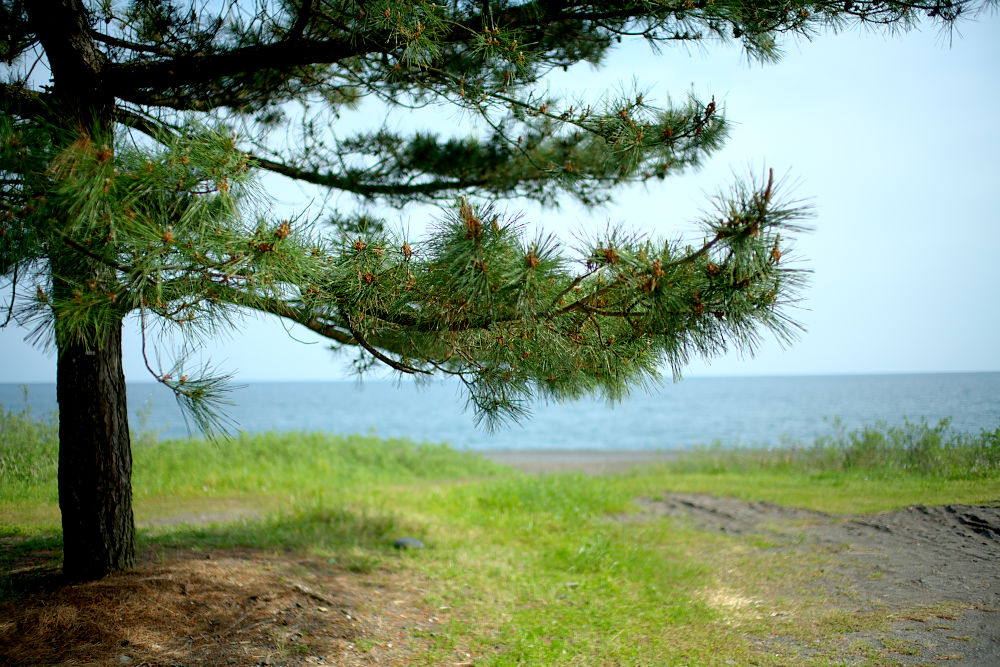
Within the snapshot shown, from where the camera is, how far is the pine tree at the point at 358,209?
2012 mm

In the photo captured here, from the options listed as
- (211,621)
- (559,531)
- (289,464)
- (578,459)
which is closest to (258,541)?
(211,621)

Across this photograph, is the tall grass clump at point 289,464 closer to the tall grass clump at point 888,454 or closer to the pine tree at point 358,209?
the pine tree at point 358,209

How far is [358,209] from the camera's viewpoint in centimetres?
450

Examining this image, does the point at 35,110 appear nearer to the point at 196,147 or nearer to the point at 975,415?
the point at 196,147

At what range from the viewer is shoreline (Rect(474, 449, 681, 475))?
33.5ft

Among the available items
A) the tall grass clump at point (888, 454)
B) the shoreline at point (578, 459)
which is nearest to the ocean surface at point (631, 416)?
the tall grass clump at point (888, 454)

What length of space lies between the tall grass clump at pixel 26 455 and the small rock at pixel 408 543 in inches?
122

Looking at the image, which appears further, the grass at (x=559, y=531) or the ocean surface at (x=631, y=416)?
the ocean surface at (x=631, y=416)

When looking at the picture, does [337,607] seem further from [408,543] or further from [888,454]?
[888,454]

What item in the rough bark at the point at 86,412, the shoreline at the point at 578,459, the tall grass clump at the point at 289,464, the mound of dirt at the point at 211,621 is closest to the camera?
the mound of dirt at the point at 211,621

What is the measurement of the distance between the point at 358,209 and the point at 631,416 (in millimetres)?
26383

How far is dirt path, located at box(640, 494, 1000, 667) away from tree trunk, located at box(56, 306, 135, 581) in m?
3.80

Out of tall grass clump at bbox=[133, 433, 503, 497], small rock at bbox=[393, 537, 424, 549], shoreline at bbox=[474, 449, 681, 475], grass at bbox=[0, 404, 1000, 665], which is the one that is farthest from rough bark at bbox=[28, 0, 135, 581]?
shoreline at bbox=[474, 449, 681, 475]

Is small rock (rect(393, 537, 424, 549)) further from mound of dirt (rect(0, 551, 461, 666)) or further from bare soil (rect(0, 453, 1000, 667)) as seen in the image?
mound of dirt (rect(0, 551, 461, 666))
